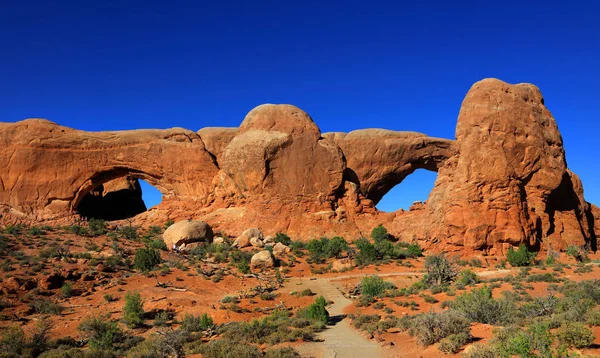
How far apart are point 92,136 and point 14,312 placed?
22142 millimetres

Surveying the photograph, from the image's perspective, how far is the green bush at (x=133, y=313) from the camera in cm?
1416

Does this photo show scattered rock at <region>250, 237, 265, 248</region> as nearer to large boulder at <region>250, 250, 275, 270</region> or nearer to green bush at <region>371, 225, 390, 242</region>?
large boulder at <region>250, 250, 275, 270</region>

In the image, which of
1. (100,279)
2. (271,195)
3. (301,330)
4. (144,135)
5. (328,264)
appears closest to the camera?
(301,330)

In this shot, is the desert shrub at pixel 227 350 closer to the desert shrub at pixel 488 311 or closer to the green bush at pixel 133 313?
the green bush at pixel 133 313

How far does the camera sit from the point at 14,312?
613 inches

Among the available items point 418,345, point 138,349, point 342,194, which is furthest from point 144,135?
point 418,345

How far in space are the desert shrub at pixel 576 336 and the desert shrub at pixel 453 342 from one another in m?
1.83

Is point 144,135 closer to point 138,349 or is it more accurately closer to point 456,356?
point 138,349

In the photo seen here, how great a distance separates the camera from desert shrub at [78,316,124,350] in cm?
1146

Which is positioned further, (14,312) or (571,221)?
(571,221)

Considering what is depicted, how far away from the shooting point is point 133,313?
14.4m

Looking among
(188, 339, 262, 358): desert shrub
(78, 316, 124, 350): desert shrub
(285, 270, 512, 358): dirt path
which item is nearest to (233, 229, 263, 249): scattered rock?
(285, 270, 512, 358): dirt path

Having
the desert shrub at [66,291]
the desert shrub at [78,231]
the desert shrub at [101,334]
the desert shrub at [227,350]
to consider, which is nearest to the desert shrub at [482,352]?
the desert shrub at [227,350]

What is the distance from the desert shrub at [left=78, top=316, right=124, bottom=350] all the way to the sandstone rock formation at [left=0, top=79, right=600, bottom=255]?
16792mm
